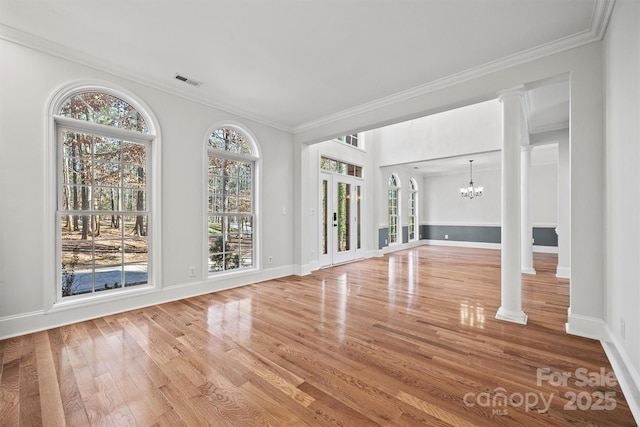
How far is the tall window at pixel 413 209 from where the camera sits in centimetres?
1004

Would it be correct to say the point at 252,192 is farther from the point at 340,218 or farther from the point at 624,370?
the point at 624,370

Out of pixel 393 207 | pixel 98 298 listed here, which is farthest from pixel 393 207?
pixel 98 298

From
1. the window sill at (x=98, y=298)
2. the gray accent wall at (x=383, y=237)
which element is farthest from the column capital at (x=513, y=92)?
the gray accent wall at (x=383, y=237)

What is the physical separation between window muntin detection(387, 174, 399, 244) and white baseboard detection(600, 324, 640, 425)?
6.39 m

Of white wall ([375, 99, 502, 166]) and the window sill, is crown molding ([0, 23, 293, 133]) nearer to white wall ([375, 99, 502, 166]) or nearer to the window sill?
the window sill

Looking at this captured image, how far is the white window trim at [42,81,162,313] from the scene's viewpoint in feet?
9.00

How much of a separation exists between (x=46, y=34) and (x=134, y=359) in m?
3.15

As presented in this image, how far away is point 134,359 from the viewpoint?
212cm

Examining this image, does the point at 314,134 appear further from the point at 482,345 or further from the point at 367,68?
the point at 482,345

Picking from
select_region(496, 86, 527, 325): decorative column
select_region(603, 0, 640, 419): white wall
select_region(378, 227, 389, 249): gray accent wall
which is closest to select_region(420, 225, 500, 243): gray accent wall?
select_region(378, 227, 389, 249): gray accent wall

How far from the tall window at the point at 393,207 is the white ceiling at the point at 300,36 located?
5.26 meters

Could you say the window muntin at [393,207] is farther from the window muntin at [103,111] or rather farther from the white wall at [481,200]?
the window muntin at [103,111]

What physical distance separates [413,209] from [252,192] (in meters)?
7.27

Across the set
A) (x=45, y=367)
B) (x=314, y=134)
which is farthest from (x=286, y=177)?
(x=45, y=367)
